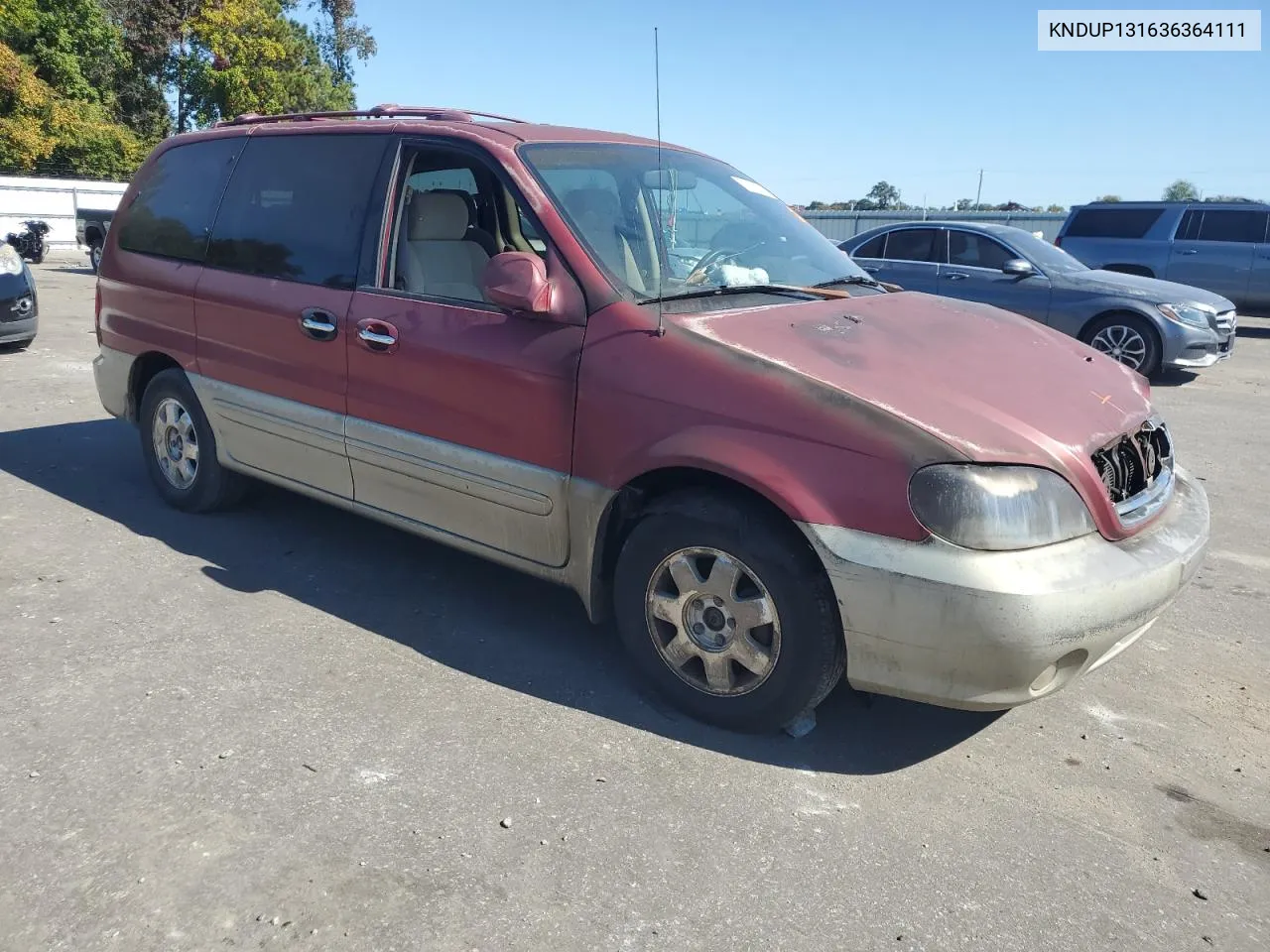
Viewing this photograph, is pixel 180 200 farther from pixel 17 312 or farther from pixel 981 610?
pixel 17 312

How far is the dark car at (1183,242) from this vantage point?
48.3 ft

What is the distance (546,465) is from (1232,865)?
234 centimetres

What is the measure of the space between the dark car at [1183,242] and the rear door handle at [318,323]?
42.9 feet

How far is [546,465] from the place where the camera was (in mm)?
3609

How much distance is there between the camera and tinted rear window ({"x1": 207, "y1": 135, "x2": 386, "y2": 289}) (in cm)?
427

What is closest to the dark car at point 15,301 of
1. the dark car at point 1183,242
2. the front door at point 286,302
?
the front door at point 286,302

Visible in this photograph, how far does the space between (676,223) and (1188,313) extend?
8279 mm

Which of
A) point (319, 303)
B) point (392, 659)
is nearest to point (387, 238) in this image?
point (319, 303)

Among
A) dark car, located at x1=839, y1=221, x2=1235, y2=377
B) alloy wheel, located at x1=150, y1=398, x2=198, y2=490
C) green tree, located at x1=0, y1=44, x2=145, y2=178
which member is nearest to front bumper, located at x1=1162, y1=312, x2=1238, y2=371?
dark car, located at x1=839, y1=221, x2=1235, y2=377

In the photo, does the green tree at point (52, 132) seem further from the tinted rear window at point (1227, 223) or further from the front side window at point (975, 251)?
the tinted rear window at point (1227, 223)

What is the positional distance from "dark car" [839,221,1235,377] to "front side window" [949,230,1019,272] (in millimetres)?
11

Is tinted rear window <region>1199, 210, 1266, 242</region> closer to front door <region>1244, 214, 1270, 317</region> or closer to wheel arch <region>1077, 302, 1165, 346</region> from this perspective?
front door <region>1244, 214, 1270, 317</region>

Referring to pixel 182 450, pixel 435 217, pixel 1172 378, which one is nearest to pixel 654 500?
pixel 435 217

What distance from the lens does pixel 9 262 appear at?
9.96 meters
